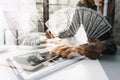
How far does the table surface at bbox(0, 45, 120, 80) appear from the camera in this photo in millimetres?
692

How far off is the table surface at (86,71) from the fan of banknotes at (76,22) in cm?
18

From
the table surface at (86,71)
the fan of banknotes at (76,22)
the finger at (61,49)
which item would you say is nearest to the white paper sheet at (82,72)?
the table surface at (86,71)

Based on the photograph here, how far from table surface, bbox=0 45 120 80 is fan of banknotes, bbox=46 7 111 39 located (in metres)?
0.18

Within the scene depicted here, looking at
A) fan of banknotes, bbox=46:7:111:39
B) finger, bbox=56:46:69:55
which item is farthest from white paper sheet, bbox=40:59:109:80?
fan of banknotes, bbox=46:7:111:39

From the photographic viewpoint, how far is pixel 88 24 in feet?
3.26

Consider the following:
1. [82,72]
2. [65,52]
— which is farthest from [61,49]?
[82,72]

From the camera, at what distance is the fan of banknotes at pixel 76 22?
3.21 feet

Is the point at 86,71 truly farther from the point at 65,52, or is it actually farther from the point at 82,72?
the point at 65,52

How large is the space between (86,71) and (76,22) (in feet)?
1.16

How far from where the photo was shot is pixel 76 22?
1017 mm

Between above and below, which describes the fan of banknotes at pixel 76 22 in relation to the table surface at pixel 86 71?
above

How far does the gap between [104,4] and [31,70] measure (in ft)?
1.85

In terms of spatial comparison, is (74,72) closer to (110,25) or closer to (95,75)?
(95,75)

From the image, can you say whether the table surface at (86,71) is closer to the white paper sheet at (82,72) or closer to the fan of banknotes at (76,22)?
the white paper sheet at (82,72)
